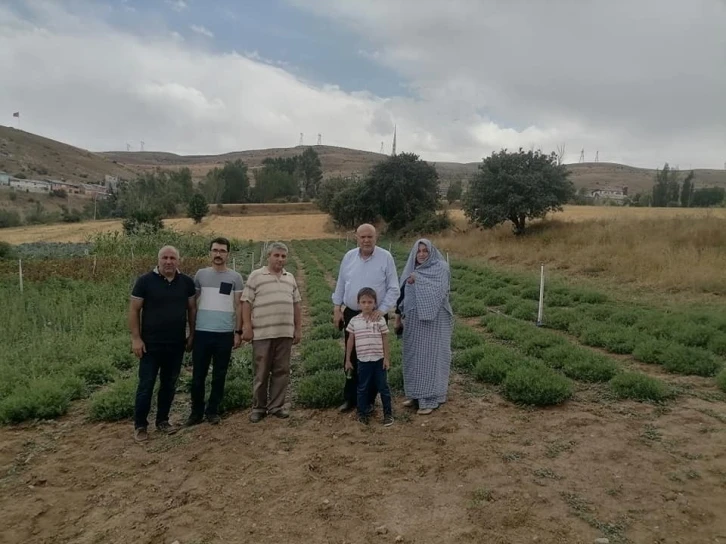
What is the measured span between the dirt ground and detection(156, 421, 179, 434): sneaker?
8 cm

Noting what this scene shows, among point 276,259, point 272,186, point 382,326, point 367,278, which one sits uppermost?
point 272,186

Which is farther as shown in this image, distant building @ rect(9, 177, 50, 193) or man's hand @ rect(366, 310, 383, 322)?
distant building @ rect(9, 177, 50, 193)

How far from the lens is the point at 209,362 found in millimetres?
4797

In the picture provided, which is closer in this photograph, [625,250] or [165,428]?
[165,428]

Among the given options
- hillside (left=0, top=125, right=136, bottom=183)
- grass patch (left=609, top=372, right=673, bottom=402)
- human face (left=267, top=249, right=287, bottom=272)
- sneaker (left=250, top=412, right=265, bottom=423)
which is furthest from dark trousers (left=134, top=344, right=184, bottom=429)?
hillside (left=0, top=125, right=136, bottom=183)

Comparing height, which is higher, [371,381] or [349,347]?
[349,347]

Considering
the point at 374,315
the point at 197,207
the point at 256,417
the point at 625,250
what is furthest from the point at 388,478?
the point at 197,207

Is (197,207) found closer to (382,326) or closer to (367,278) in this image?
(367,278)

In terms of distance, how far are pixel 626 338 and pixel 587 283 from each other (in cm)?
694

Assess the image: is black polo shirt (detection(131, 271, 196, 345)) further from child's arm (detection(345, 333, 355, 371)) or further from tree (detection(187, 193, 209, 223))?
tree (detection(187, 193, 209, 223))

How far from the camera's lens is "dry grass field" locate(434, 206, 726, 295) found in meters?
12.3

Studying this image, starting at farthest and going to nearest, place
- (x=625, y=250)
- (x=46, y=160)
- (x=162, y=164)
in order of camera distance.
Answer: (x=162, y=164)
(x=46, y=160)
(x=625, y=250)

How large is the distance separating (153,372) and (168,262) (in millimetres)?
1022

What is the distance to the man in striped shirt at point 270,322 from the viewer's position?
481cm
